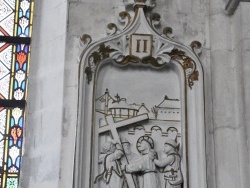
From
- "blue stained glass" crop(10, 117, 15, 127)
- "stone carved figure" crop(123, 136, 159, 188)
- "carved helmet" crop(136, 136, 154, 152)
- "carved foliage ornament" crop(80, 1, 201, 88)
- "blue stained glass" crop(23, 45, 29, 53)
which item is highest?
"blue stained glass" crop(23, 45, 29, 53)

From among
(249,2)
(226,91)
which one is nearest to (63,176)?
(226,91)

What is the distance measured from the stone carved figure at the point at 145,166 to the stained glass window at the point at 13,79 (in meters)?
1.04

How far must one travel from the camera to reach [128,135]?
658cm

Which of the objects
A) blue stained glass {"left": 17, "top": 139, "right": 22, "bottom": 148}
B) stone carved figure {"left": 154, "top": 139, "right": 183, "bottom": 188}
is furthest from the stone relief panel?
blue stained glass {"left": 17, "top": 139, "right": 22, "bottom": 148}

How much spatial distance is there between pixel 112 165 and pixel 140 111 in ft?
1.68

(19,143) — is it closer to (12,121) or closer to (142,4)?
(12,121)

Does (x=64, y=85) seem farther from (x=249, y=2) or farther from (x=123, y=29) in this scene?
(x=249, y=2)

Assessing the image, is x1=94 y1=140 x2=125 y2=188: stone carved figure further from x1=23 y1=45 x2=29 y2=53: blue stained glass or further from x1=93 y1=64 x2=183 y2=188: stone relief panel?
x1=23 y1=45 x2=29 y2=53: blue stained glass

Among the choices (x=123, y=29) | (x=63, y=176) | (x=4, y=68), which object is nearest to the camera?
(x=63, y=176)

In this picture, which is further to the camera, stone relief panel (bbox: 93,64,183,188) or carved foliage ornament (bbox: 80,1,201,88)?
carved foliage ornament (bbox: 80,1,201,88)

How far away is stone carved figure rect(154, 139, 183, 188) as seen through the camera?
641 cm

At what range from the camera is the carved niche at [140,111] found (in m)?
6.40

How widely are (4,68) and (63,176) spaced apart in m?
1.38

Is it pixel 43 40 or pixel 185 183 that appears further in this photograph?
pixel 43 40
